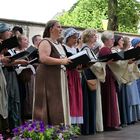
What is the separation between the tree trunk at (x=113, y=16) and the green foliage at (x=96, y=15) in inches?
107

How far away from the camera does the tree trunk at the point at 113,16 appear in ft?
73.2

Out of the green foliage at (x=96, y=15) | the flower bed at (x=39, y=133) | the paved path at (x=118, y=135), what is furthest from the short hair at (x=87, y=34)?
the green foliage at (x=96, y=15)

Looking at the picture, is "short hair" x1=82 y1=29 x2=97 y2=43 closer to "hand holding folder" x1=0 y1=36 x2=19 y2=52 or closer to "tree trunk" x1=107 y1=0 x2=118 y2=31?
"hand holding folder" x1=0 y1=36 x2=19 y2=52

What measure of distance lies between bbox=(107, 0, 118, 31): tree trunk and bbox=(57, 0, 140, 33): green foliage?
2728mm

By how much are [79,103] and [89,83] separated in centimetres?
47

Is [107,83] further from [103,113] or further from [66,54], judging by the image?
[66,54]

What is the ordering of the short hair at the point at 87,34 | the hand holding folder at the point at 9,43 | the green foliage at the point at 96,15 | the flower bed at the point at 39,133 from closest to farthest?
the flower bed at the point at 39,133 < the hand holding folder at the point at 9,43 < the short hair at the point at 87,34 < the green foliage at the point at 96,15

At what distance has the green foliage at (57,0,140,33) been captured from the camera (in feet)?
91.2

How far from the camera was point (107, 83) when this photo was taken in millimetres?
7801

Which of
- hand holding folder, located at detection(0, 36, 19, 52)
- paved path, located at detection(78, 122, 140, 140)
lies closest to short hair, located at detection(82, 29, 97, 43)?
paved path, located at detection(78, 122, 140, 140)

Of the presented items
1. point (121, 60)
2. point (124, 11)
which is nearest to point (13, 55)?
point (121, 60)

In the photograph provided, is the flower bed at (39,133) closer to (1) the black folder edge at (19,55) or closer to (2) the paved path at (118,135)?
(1) the black folder edge at (19,55)

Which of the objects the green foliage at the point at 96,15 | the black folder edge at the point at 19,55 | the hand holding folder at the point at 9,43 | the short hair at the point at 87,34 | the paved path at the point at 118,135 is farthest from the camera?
the green foliage at the point at 96,15

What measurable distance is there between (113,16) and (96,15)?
735 cm
